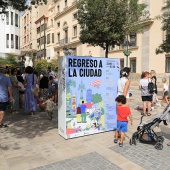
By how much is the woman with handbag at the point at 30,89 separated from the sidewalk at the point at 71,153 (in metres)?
1.71

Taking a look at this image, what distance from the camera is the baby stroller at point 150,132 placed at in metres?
4.36

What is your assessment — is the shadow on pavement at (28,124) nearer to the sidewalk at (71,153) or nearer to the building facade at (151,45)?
the sidewalk at (71,153)

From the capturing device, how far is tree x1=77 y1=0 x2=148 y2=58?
12438 millimetres

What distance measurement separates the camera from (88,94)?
5031 millimetres

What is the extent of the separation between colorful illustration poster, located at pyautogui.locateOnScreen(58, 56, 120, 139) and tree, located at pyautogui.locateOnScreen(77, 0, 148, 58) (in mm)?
7596

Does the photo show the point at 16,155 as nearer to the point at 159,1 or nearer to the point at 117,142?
the point at 117,142

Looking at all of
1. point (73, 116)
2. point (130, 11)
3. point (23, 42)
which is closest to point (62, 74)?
point (73, 116)

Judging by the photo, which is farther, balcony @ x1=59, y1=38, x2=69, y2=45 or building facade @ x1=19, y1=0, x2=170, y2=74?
balcony @ x1=59, y1=38, x2=69, y2=45

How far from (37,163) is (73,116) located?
1.49 m

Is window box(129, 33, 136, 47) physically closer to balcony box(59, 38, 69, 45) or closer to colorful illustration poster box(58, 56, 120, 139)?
balcony box(59, 38, 69, 45)

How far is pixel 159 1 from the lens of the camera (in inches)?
903

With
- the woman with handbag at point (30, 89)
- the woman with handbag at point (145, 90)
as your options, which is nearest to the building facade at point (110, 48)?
the woman with handbag at point (30, 89)

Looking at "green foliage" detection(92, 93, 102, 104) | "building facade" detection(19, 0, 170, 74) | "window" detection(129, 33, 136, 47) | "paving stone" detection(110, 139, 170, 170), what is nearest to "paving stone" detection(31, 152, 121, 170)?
"paving stone" detection(110, 139, 170, 170)

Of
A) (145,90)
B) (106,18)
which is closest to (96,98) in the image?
(145,90)
